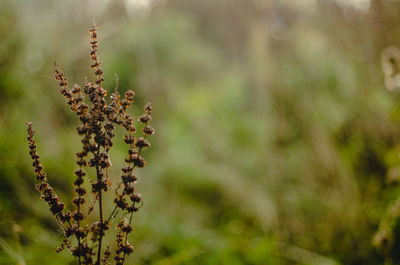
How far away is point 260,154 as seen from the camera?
233cm

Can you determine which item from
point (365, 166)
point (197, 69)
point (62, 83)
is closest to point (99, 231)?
point (62, 83)

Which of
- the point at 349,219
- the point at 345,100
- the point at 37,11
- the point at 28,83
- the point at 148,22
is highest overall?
the point at 148,22

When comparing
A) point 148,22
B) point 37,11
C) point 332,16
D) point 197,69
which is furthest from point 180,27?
point 332,16

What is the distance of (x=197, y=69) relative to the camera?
5133 millimetres

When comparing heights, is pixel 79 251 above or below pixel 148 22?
below

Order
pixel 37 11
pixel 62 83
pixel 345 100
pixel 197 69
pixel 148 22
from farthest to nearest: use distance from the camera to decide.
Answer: pixel 197 69 → pixel 148 22 → pixel 37 11 → pixel 345 100 → pixel 62 83

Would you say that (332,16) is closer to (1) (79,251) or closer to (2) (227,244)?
(2) (227,244)

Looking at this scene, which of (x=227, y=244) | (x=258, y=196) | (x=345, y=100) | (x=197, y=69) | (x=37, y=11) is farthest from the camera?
(x=197, y=69)

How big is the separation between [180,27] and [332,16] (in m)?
3.44

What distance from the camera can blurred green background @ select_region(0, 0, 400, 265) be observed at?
60.5 inches

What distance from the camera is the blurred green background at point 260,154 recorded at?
5.04ft

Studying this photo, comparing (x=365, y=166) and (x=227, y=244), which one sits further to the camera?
(x=365, y=166)

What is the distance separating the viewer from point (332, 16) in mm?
2184

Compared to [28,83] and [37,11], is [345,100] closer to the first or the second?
[28,83]
